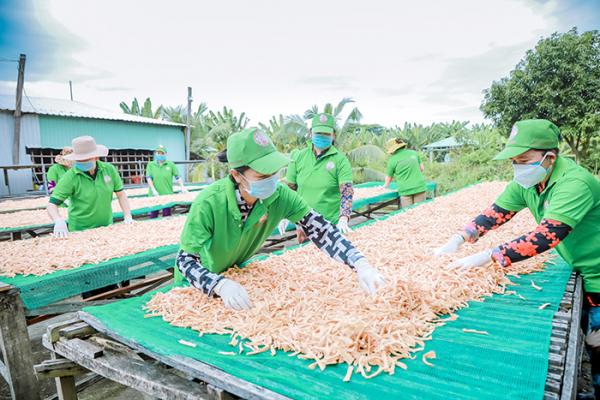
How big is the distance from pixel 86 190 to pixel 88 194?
0.19ft

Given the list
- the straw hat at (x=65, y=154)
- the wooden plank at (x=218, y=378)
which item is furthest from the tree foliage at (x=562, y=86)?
the wooden plank at (x=218, y=378)

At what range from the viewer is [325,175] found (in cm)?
342

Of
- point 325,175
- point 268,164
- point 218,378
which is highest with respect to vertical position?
point 268,164

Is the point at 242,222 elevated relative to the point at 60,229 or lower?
elevated

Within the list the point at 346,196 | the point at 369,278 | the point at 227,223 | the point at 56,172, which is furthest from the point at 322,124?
the point at 56,172

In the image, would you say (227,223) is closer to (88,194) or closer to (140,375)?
(140,375)

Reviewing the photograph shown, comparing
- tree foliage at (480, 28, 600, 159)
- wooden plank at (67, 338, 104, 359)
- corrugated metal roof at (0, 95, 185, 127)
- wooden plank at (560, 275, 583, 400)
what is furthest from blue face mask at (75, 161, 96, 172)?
tree foliage at (480, 28, 600, 159)

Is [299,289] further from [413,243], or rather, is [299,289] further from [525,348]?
[413,243]

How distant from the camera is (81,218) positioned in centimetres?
369

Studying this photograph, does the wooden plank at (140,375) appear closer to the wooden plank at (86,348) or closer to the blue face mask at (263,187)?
the wooden plank at (86,348)

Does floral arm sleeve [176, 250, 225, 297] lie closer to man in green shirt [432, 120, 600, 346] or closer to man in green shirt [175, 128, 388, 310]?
man in green shirt [175, 128, 388, 310]

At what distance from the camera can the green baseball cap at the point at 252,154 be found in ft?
5.01

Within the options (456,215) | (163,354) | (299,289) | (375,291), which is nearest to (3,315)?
(163,354)

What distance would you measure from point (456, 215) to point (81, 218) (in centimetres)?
406
